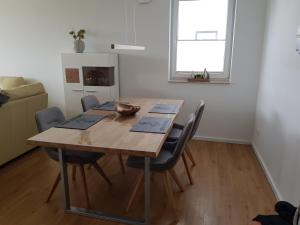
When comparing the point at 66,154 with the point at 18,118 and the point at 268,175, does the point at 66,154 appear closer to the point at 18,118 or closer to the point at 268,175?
the point at 18,118

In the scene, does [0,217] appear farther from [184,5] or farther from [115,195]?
[184,5]

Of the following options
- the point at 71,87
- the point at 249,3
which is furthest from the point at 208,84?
the point at 71,87

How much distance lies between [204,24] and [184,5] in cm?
41

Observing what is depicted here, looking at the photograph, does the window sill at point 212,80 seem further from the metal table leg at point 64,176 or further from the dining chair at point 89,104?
the metal table leg at point 64,176

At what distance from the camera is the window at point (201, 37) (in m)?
3.54

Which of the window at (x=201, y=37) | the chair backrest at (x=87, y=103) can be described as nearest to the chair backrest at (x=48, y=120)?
the chair backrest at (x=87, y=103)

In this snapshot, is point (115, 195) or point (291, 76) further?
point (115, 195)

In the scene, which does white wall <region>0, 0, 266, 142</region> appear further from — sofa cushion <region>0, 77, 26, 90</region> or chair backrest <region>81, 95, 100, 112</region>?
chair backrest <region>81, 95, 100, 112</region>

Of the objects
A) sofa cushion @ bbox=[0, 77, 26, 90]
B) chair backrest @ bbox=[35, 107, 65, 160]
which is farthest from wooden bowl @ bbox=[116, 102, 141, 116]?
sofa cushion @ bbox=[0, 77, 26, 90]

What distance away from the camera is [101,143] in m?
1.72

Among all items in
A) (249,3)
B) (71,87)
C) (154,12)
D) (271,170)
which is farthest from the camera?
(71,87)

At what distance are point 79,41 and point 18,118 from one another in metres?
1.48

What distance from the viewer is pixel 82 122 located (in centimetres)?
218

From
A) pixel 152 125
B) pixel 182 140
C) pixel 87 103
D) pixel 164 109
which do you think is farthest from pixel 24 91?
pixel 182 140
